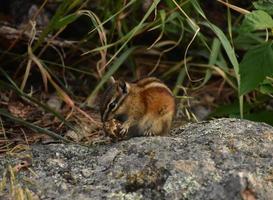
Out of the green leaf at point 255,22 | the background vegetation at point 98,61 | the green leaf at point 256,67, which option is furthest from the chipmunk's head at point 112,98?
the green leaf at point 255,22

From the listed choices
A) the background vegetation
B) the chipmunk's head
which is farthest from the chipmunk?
the background vegetation

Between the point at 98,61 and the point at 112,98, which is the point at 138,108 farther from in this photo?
the point at 98,61

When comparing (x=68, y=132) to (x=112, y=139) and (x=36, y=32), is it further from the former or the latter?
(x=36, y=32)

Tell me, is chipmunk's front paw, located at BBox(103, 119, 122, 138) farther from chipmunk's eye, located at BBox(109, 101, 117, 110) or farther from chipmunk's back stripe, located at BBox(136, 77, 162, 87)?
chipmunk's back stripe, located at BBox(136, 77, 162, 87)

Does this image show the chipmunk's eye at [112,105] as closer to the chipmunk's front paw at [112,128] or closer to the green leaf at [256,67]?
the chipmunk's front paw at [112,128]

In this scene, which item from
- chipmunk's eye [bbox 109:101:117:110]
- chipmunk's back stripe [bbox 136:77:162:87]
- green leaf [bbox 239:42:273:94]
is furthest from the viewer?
chipmunk's back stripe [bbox 136:77:162:87]

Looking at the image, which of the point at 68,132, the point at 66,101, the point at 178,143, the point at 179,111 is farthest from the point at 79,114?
the point at 178,143

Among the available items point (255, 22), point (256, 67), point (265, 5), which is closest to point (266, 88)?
point (256, 67)

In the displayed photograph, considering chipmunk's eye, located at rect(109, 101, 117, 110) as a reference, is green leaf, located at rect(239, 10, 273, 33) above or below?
above
